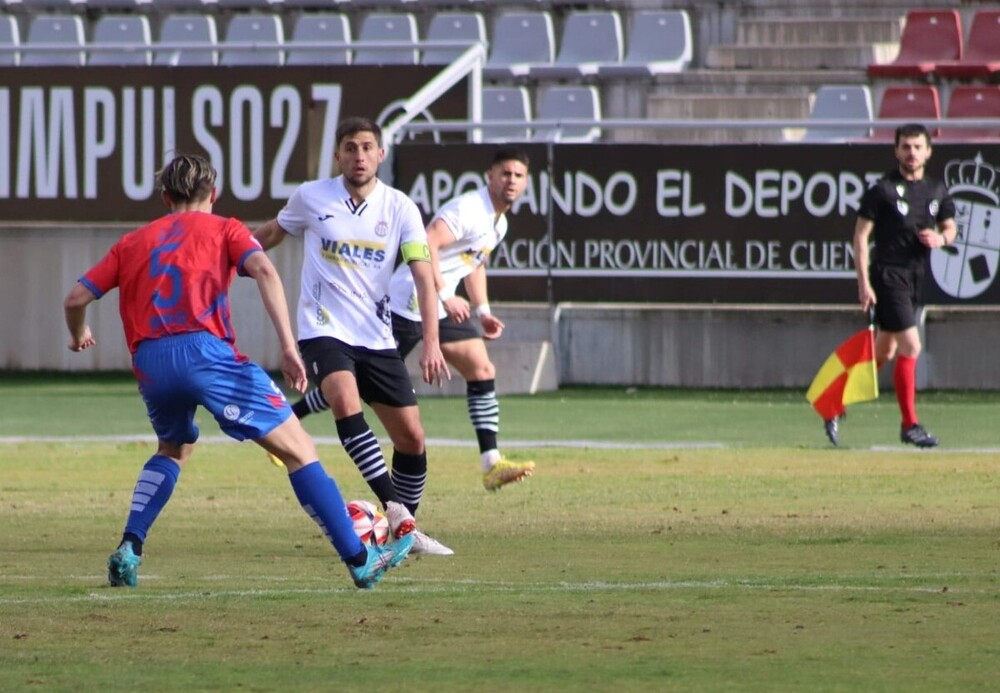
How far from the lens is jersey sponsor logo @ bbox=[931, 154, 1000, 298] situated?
1905cm

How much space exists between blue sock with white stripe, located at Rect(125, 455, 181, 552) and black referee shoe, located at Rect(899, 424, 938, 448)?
758 cm

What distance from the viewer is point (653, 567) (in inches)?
352

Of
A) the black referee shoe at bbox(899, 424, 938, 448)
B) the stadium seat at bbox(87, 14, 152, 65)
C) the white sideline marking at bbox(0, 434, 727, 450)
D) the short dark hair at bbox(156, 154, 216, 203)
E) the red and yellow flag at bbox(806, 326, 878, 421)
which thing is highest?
the short dark hair at bbox(156, 154, 216, 203)

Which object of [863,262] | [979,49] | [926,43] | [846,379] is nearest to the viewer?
[863,262]

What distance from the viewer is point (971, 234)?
1908 cm

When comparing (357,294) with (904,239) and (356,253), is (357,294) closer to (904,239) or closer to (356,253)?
(356,253)

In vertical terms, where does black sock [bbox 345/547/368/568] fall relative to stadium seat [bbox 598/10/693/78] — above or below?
below

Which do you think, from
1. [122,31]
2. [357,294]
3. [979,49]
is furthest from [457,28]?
[357,294]

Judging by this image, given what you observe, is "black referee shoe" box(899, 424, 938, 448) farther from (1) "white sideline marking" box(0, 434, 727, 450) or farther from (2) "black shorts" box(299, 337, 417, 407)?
(2) "black shorts" box(299, 337, 417, 407)

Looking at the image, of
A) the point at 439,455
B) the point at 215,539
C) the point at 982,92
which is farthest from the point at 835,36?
the point at 215,539

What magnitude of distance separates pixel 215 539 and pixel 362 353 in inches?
57.2

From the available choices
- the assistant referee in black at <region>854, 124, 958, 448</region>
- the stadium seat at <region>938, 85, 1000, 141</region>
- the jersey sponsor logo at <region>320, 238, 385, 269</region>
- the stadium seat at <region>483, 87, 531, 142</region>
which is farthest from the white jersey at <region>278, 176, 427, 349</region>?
the stadium seat at <region>938, 85, 1000, 141</region>

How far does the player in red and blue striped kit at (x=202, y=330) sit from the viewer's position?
7.87 metres

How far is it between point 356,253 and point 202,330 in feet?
4.94
